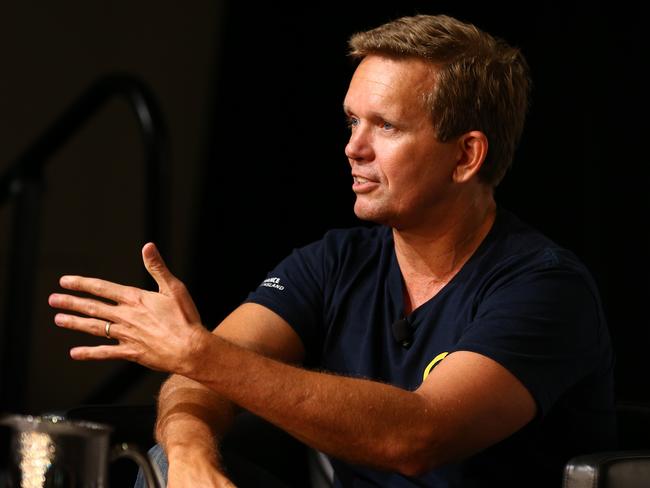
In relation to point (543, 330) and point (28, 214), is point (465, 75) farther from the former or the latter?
point (28, 214)

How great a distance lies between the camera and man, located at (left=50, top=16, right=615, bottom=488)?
4.95ft

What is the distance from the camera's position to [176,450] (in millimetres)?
1574

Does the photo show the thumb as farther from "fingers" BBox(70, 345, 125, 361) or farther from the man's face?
the man's face

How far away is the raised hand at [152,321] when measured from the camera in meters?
1.49

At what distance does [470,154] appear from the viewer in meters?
1.89

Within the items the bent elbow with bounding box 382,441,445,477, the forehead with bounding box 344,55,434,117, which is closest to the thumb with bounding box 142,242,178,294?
the bent elbow with bounding box 382,441,445,477

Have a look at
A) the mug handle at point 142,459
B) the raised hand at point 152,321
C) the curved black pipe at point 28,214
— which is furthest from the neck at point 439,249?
the curved black pipe at point 28,214

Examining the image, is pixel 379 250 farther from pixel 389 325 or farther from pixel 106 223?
pixel 106 223

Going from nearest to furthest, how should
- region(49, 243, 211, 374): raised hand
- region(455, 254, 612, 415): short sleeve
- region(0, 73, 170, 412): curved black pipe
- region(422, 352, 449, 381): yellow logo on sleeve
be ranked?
1. region(49, 243, 211, 374): raised hand
2. region(455, 254, 612, 415): short sleeve
3. region(422, 352, 449, 381): yellow logo on sleeve
4. region(0, 73, 170, 412): curved black pipe

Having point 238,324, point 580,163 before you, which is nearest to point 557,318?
point 238,324

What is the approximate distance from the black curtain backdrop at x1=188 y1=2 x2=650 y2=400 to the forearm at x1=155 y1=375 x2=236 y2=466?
1.79 m

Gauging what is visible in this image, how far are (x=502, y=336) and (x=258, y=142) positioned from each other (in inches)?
108

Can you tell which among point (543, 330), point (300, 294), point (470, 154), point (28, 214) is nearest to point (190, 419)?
point (300, 294)

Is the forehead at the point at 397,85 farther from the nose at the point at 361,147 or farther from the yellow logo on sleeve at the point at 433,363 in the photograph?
the yellow logo on sleeve at the point at 433,363
